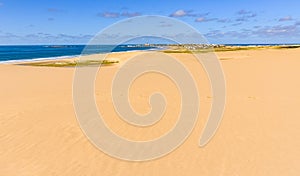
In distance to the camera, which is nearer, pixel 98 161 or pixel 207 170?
pixel 207 170

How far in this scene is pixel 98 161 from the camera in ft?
21.0

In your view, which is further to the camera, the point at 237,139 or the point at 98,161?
the point at 237,139

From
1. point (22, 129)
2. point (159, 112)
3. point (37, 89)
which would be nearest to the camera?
point (22, 129)

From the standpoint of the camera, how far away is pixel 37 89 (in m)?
14.9

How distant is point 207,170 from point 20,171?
374 cm

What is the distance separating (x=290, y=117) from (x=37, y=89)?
11.5 metres

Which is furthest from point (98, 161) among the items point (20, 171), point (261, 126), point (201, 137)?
point (261, 126)

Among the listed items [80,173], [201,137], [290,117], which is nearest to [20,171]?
[80,173]

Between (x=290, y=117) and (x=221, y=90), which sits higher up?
(x=221, y=90)

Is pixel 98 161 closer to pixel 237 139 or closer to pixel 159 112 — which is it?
pixel 237 139

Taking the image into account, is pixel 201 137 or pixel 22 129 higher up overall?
pixel 22 129

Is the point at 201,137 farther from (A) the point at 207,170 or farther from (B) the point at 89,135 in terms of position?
(B) the point at 89,135

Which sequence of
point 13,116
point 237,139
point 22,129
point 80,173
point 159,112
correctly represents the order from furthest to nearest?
point 159,112
point 13,116
point 22,129
point 237,139
point 80,173

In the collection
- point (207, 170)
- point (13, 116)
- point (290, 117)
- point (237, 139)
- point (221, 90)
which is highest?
point (221, 90)
